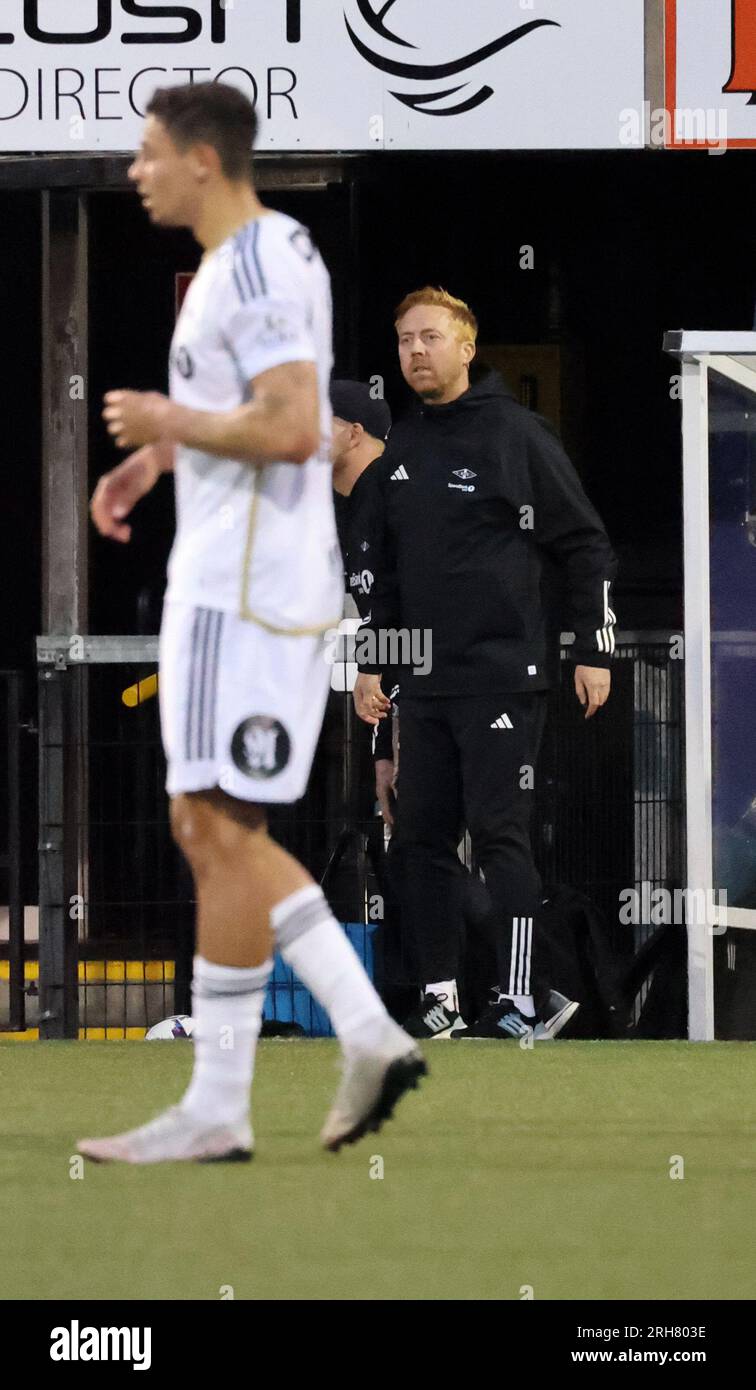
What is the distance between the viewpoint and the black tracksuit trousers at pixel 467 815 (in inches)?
299

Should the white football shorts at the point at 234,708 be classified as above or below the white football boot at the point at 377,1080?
above

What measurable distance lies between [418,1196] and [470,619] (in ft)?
10.6

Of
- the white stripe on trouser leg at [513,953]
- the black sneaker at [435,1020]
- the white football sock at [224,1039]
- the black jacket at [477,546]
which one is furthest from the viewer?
the black sneaker at [435,1020]

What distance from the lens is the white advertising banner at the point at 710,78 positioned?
879 centimetres

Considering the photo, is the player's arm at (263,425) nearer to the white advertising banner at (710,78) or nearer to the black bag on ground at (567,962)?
the black bag on ground at (567,962)

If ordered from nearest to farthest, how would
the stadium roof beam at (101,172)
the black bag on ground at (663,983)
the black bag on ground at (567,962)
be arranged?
the black bag on ground at (567,962) < the black bag on ground at (663,983) < the stadium roof beam at (101,172)

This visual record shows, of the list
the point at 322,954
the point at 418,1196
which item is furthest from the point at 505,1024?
the point at 418,1196

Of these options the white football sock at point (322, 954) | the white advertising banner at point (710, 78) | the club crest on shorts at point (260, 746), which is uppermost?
the white advertising banner at point (710, 78)

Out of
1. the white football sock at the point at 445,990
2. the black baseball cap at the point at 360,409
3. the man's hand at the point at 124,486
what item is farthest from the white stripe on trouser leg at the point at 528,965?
the man's hand at the point at 124,486

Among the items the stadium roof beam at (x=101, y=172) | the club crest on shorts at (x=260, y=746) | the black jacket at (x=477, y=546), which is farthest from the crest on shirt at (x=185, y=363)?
the stadium roof beam at (x=101, y=172)

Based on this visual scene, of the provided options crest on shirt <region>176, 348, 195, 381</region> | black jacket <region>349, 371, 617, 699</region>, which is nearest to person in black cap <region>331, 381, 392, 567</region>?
black jacket <region>349, 371, 617, 699</region>

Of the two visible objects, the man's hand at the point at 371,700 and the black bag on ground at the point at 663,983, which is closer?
the man's hand at the point at 371,700

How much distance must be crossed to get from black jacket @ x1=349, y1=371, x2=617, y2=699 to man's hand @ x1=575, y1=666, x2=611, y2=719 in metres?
0.05

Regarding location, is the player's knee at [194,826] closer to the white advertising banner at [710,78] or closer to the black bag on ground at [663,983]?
the black bag on ground at [663,983]
